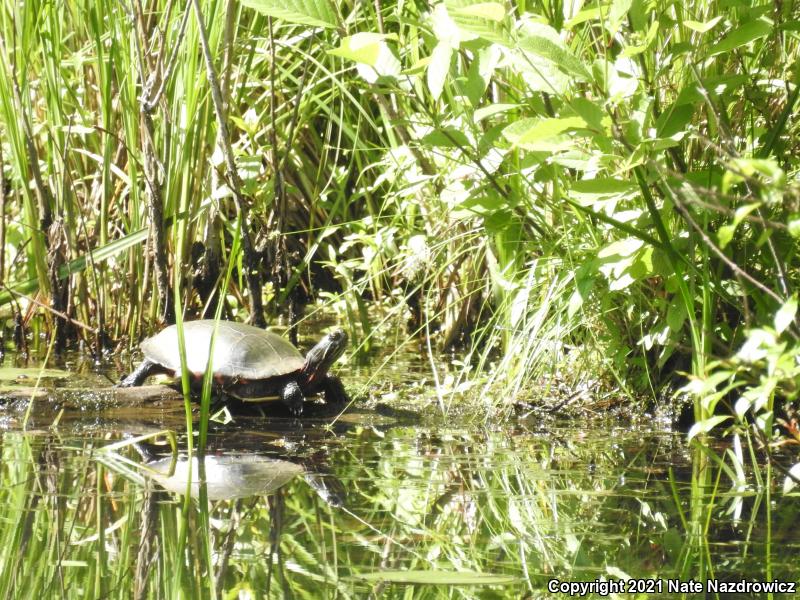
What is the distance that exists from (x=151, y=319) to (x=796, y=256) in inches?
108

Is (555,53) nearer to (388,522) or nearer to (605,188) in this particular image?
(605,188)

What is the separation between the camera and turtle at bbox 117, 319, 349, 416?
3748 mm

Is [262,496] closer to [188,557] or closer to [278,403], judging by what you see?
[188,557]

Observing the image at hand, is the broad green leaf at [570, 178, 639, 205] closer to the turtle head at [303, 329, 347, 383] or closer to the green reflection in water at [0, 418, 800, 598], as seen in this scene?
the green reflection in water at [0, 418, 800, 598]

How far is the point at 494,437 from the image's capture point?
10.7 ft

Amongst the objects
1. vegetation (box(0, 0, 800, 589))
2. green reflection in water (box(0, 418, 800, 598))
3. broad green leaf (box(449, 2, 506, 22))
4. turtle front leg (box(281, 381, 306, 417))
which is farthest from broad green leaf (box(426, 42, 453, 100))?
turtle front leg (box(281, 381, 306, 417))

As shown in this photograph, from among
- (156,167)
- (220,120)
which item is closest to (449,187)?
(220,120)

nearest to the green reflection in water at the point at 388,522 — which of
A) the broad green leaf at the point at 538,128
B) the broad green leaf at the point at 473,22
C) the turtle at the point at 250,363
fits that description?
the turtle at the point at 250,363

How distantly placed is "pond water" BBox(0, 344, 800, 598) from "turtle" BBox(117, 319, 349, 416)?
0.46m

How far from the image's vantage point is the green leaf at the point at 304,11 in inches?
99.3

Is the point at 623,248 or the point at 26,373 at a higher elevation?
the point at 623,248

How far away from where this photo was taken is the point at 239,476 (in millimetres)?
2637

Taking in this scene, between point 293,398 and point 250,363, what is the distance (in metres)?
0.22

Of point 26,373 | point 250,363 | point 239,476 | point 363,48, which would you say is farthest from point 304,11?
point 26,373
